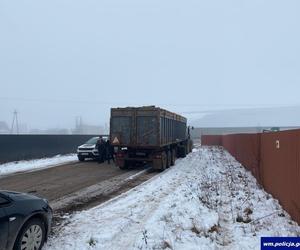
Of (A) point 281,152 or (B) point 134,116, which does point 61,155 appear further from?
(A) point 281,152

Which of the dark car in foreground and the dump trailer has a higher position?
the dump trailer

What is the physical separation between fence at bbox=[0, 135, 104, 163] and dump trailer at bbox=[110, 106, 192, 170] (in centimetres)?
696

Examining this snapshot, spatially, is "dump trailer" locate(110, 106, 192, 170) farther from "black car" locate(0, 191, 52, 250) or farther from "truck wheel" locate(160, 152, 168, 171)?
"black car" locate(0, 191, 52, 250)

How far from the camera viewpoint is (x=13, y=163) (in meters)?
25.5

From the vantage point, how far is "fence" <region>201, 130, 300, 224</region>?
31.4ft

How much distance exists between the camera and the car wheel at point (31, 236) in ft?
22.4

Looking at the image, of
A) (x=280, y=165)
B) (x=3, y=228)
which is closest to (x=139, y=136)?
(x=280, y=165)

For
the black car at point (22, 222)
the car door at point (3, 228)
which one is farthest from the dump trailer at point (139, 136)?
the car door at point (3, 228)

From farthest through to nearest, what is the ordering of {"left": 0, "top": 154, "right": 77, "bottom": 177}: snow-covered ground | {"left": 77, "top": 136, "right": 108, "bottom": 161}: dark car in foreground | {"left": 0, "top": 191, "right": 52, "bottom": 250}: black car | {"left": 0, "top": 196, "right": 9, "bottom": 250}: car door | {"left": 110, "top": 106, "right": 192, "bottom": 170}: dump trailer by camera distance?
1. {"left": 77, "top": 136, "right": 108, "bottom": 161}: dark car in foreground
2. {"left": 0, "top": 154, "right": 77, "bottom": 177}: snow-covered ground
3. {"left": 110, "top": 106, "right": 192, "bottom": 170}: dump trailer
4. {"left": 0, "top": 191, "right": 52, "bottom": 250}: black car
5. {"left": 0, "top": 196, "right": 9, "bottom": 250}: car door

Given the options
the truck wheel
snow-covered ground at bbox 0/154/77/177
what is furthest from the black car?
the truck wheel

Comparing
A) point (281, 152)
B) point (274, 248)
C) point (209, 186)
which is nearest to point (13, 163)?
point (209, 186)

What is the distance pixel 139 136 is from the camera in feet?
72.6

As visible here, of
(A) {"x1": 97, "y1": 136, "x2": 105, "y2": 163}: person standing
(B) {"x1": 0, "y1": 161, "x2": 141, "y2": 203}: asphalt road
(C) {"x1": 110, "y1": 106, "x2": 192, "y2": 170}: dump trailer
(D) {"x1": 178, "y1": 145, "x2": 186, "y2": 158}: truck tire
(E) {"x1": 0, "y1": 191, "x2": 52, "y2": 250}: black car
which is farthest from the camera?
(D) {"x1": 178, "y1": 145, "x2": 186, "y2": 158}: truck tire

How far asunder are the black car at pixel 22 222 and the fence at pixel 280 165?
499 centimetres
